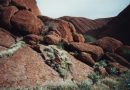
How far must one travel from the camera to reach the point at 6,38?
2659 cm

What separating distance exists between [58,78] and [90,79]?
10.4 ft

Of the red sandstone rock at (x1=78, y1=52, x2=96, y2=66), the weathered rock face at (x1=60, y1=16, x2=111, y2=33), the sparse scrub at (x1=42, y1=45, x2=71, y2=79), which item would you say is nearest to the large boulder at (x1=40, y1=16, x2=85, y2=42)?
the red sandstone rock at (x1=78, y1=52, x2=96, y2=66)

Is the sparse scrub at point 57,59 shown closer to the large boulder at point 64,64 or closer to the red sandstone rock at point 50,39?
the large boulder at point 64,64

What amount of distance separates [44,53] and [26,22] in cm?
468

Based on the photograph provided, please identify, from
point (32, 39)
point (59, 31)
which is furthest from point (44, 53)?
point (59, 31)

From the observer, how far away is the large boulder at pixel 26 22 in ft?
93.5

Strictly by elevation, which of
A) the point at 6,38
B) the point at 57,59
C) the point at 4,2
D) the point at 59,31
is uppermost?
the point at 4,2

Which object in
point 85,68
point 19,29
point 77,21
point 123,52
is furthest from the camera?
point 77,21

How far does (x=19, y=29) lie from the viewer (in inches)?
1121

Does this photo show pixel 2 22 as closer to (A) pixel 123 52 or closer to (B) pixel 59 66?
(B) pixel 59 66

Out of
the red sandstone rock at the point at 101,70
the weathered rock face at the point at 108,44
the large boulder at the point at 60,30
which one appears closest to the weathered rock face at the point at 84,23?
the weathered rock face at the point at 108,44

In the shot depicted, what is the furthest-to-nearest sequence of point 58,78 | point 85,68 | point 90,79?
1. point 85,68
2. point 90,79
3. point 58,78

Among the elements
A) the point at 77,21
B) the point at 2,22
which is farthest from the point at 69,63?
the point at 77,21

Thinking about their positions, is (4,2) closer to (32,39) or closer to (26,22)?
(26,22)
